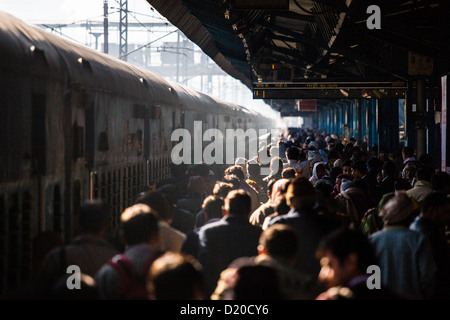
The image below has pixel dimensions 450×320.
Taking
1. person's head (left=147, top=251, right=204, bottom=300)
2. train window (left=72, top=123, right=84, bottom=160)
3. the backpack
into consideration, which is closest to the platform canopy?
train window (left=72, top=123, right=84, bottom=160)

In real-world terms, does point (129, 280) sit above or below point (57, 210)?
below

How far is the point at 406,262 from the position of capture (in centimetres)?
547

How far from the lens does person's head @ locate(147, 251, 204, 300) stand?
→ 3.39m

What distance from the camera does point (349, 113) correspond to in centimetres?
3941

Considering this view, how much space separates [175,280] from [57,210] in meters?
4.16

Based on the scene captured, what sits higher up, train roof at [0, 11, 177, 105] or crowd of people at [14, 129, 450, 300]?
train roof at [0, 11, 177, 105]

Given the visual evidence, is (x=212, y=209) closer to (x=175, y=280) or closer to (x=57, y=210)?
(x=57, y=210)

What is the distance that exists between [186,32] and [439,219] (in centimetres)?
926

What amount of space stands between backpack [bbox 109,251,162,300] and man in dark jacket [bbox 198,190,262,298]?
1509mm

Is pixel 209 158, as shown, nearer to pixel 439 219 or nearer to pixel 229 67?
pixel 229 67

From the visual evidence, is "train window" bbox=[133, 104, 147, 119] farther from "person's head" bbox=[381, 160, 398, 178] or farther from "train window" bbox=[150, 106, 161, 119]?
"person's head" bbox=[381, 160, 398, 178]

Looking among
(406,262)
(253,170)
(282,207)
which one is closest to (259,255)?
(406,262)

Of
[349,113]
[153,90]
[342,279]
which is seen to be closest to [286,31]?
[153,90]

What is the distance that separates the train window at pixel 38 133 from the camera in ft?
21.9
